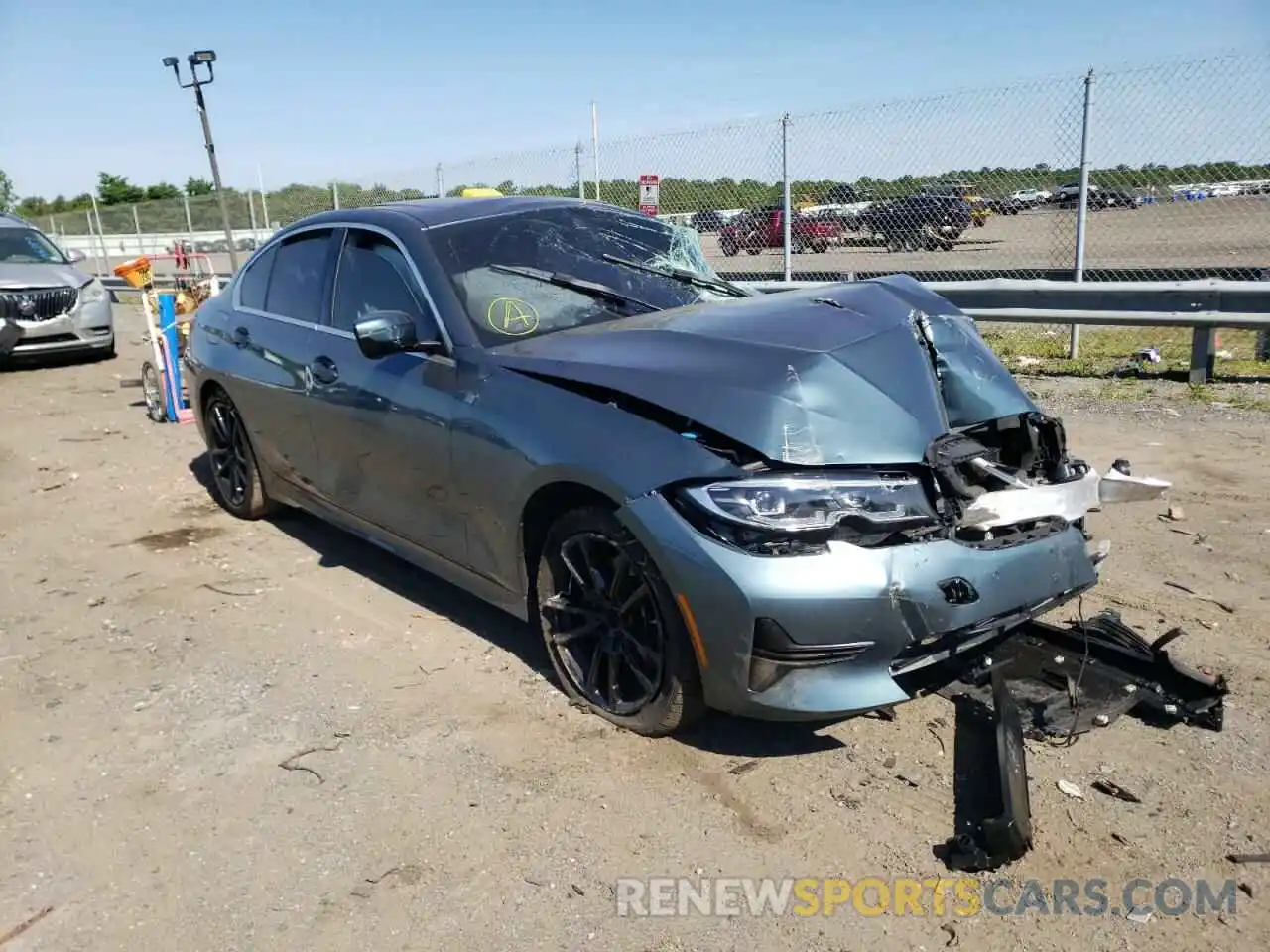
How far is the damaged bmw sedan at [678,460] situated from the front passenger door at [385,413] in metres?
0.01

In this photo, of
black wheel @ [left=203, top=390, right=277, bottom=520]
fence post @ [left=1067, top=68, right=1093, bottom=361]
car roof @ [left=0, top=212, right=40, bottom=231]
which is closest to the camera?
black wheel @ [left=203, top=390, right=277, bottom=520]

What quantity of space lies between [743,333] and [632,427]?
1.83ft

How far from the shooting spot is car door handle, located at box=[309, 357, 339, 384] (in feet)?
14.6

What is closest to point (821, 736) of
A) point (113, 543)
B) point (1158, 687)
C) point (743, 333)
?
point (1158, 687)

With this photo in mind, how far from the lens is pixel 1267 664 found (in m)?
3.57

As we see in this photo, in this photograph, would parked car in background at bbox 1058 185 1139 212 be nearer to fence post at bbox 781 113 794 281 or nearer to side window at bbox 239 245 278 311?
fence post at bbox 781 113 794 281

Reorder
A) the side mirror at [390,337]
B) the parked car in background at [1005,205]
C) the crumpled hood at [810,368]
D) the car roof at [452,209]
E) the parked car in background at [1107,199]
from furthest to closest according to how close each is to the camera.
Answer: the parked car in background at [1005,205], the parked car in background at [1107,199], the car roof at [452,209], the side mirror at [390,337], the crumpled hood at [810,368]

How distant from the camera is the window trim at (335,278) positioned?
3.91 metres

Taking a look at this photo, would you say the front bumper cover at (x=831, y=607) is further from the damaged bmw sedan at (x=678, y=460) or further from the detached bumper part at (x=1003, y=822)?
the detached bumper part at (x=1003, y=822)

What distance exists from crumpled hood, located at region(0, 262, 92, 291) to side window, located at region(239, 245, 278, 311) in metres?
7.88

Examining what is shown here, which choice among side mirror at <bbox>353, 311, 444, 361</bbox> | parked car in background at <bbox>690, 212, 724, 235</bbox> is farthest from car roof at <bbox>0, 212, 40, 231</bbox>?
side mirror at <bbox>353, 311, 444, 361</bbox>

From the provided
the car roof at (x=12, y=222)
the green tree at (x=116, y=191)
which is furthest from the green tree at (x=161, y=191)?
the car roof at (x=12, y=222)

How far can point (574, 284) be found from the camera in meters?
4.16

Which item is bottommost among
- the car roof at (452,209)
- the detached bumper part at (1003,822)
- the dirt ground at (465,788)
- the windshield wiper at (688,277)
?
the dirt ground at (465,788)
